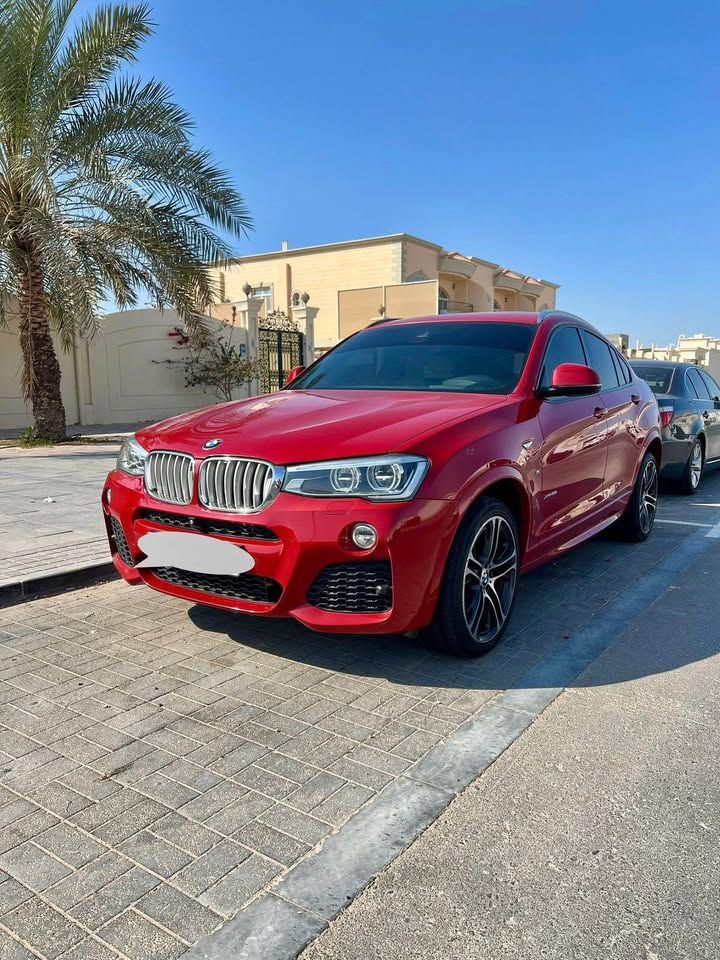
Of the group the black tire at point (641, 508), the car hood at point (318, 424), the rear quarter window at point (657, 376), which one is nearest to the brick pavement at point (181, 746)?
the car hood at point (318, 424)

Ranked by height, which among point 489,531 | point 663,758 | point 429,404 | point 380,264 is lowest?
point 663,758

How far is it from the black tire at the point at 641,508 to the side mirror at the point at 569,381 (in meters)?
2.06

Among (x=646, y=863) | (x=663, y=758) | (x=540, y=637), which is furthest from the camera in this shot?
(x=540, y=637)

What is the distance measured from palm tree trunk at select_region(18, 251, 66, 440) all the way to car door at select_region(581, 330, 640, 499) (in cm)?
998

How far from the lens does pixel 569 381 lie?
4406 millimetres

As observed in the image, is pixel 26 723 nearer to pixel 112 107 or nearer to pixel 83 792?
pixel 83 792

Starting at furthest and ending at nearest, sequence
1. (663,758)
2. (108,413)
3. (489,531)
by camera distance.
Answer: (108,413)
(489,531)
(663,758)

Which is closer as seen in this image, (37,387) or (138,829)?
(138,829)

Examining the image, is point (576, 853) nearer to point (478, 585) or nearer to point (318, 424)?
point (478, 585)

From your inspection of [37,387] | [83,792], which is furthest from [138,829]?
[37,387]

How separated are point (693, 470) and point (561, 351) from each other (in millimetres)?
4864

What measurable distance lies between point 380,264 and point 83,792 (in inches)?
1202

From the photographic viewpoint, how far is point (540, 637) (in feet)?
13.9

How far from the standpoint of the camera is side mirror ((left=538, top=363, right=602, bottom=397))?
14.4ft
